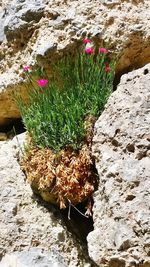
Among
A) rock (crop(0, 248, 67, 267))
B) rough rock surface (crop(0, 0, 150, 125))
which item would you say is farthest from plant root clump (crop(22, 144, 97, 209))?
rough rock surface (crop(0, 0, 150, 125))

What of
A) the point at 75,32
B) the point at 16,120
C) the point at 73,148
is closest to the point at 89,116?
the point at 73,148

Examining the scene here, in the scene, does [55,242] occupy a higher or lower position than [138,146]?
lower

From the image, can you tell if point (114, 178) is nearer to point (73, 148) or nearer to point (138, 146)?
point (138, 146)

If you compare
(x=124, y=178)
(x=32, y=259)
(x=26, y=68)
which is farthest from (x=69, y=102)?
(x=32, y=259)

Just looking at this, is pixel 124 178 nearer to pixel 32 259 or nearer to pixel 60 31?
pixel 32 259

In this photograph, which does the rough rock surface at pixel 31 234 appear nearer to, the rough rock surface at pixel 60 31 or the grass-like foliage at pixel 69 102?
the grass-like foliage at pixel 69 102

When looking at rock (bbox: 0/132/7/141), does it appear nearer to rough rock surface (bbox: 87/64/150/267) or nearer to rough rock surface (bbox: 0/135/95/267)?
rough rock surface (bbox: 0/135/95/267)
